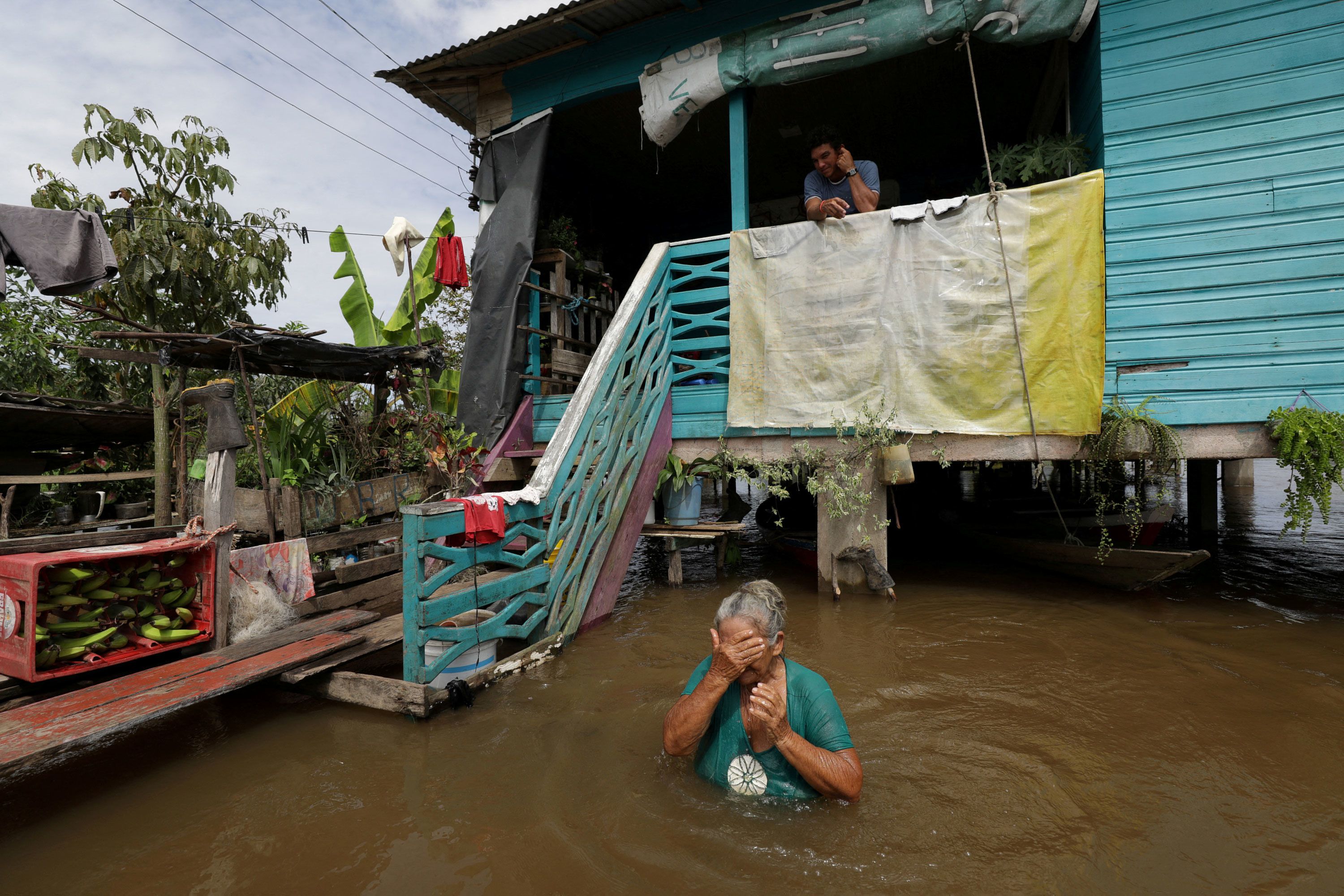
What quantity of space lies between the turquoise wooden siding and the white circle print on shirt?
187 inches

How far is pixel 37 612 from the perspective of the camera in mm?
3604

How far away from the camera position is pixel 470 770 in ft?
10.0

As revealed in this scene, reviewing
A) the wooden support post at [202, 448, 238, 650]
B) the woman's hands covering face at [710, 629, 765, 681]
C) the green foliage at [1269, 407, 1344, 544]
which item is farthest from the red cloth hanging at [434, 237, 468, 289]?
the green foliage at [1269, 407, 1344, 544]

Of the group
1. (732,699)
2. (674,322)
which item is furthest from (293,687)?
(674,322)

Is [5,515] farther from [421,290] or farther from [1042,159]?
[1042,159]

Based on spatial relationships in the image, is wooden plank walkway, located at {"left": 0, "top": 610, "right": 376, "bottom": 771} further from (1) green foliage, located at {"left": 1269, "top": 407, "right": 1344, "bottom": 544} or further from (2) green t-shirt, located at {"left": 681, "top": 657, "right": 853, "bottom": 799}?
(1) green foliage, located at {"left": 1269, "top": 407, "right": 1344, "bottom": 544}

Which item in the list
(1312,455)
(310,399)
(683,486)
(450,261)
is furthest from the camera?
(450,261)

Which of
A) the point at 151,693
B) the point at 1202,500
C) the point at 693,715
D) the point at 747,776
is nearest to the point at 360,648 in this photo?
the point at 151,693

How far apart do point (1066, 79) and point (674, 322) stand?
15.7 ft

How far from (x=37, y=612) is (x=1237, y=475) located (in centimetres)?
2017

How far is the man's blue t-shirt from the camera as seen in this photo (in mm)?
6242

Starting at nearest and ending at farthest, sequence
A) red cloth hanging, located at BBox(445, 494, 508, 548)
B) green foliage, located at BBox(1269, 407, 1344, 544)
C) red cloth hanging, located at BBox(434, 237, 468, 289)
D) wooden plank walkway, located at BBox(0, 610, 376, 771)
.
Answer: wooden plank walkway, located at BBox(0, 610, 376, 771) → red cloth hanging, located at BBox(445, 494, 508, 548) → green foliage, located at BBox(1269, 407, 1344, 544) → red cloth hanging, located at BBox(434, 237, 468, 289)

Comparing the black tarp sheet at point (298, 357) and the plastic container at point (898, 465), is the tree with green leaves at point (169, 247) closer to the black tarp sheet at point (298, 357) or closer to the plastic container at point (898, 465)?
the black tarp sheet at point (298, 357)

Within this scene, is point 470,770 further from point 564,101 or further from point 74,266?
point 564,101
